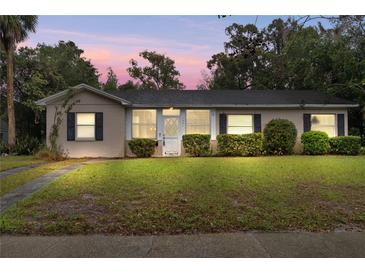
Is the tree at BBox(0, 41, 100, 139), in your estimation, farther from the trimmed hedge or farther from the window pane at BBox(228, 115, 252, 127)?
the window pane at BBox(228, 115, 252, 127)

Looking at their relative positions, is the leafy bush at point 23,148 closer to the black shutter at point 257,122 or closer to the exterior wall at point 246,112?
the exterior wall at point 246,112

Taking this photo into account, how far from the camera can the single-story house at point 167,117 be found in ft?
53.5

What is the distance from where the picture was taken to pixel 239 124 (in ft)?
56.9

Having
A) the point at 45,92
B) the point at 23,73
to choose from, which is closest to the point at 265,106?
the point at 45,92

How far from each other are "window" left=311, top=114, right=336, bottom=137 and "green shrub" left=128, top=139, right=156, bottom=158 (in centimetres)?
819

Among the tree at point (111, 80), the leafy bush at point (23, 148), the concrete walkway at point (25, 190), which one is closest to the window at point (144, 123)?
the leafy bush at point (23, 148)

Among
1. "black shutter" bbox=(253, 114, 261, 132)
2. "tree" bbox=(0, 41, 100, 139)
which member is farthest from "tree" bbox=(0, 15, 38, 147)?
"black shutter" bbox=(253, 114, 261, 132)

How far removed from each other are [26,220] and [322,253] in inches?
173

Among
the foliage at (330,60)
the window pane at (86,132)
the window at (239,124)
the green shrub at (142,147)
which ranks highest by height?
the foliage at (330,60)

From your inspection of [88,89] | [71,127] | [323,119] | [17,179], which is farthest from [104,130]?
[323,119]

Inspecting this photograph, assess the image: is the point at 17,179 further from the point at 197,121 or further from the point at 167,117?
the point at 197,121

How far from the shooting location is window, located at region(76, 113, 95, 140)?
53.8ft

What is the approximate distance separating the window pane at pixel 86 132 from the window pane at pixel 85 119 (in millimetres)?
216
